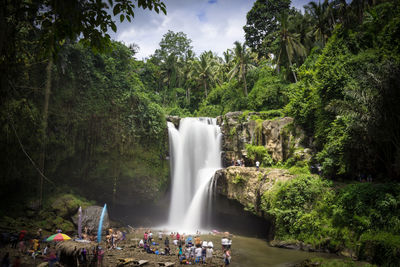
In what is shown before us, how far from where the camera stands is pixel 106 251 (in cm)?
1244

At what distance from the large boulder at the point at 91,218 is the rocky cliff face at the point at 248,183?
8292 millimetres

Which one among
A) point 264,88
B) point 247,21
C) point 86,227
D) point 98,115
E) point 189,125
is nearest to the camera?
point 86,227

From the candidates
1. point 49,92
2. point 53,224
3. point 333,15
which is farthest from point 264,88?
point 53,224

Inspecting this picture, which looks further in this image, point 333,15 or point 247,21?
point 247,21

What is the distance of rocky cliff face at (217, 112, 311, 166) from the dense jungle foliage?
78cm

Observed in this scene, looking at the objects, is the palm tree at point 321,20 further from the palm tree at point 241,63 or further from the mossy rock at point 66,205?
the mossy rock at point 66,205

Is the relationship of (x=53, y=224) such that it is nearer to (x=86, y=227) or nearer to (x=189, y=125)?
(x=86, y=227)

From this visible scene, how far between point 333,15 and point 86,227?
33.7 metres

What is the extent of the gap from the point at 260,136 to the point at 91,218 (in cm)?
1389

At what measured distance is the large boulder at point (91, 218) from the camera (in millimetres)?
15648

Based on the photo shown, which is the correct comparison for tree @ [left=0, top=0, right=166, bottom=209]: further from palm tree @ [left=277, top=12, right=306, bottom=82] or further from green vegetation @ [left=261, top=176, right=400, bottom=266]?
palm tree @ [left=277, top=12, right=306, bottom=82]

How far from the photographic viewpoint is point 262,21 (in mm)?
36125

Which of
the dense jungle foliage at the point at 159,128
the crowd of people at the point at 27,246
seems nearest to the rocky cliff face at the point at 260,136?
the dense jungle foliage at the point at 159,128

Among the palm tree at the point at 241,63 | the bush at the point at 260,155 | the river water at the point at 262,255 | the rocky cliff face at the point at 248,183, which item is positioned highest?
the palm tree at the point at 241,63
